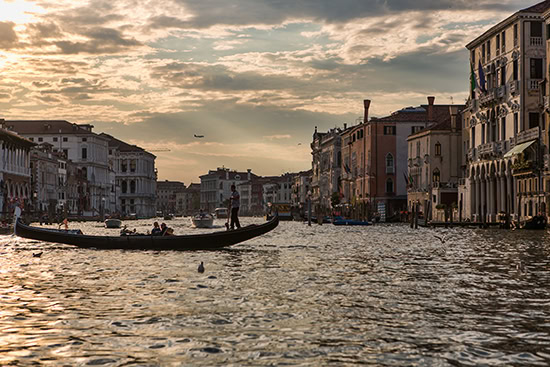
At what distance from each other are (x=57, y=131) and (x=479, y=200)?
8099 cm

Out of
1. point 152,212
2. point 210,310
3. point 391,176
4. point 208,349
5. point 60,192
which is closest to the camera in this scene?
point 208,349

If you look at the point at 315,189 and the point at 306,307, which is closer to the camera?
the point at 306,307

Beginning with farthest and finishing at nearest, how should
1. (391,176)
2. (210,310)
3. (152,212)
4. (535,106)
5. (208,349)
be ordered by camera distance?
(152,212) < (391,176) < (535,106) < (210,310) < (208,349)

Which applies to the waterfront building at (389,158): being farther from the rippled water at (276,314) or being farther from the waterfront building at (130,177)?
the waterfront building at (130,177)

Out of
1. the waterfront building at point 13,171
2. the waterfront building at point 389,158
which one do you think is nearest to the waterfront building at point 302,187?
the waterfront building at point 389,158

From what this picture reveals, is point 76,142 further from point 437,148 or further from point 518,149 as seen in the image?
point 518,149

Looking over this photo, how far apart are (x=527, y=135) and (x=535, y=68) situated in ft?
15.0

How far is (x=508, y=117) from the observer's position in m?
51.0

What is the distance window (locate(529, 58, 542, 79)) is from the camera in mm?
48375

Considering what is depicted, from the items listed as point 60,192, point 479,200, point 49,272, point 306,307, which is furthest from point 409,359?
point 60,192

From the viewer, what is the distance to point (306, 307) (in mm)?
11125

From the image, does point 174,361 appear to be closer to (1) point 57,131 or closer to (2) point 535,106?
(2) point 535,106

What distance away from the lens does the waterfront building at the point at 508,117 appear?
153 feet

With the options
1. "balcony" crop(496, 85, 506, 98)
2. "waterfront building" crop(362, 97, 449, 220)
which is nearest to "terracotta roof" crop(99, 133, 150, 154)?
"waterfront building" crop(362, 97, 449, 220)
